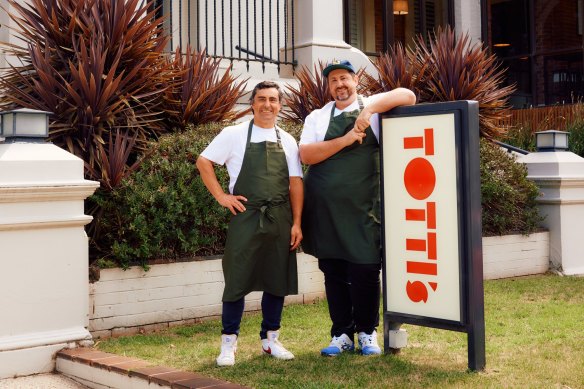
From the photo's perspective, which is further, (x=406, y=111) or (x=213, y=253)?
(x=213, y=253)

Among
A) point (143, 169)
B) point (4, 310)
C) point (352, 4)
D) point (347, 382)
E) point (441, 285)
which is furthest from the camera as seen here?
point (352, 4)

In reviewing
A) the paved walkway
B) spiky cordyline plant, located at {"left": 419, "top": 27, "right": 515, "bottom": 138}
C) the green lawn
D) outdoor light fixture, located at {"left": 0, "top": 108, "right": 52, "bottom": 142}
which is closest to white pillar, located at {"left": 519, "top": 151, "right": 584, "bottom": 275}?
spiky cordyline plant, located at {"left": 419, "top": 27, "right": 515, "bottom": 138}

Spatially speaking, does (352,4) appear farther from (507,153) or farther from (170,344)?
(170,344)

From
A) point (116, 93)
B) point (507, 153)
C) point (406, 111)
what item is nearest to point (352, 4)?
point (507, 153)

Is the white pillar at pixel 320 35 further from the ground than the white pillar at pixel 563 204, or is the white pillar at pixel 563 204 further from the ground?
the white pillar at pixel 320 35

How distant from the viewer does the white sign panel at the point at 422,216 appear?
461 centimetres

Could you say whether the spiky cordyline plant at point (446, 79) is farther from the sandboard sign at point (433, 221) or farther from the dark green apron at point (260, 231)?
the dark green apron at point (260, 231)

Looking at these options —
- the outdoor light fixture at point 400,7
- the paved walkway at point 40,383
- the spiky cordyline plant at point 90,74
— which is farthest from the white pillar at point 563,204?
the outdoor light fixture at point 400,7

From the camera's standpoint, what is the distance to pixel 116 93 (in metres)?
6.79

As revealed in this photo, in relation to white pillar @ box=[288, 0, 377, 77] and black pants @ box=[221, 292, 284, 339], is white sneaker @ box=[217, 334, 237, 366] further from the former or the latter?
white pillar @ box=[288, 0, 377, 77]

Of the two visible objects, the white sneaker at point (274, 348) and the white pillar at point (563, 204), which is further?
the white pillar at point (563, 204)

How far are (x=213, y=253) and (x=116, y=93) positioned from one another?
1614 millimetres

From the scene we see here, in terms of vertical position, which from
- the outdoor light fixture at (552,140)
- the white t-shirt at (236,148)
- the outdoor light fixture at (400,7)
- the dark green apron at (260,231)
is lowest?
the dark green apron at (260,231)

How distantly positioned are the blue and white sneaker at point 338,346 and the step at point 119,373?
88 centimetres
